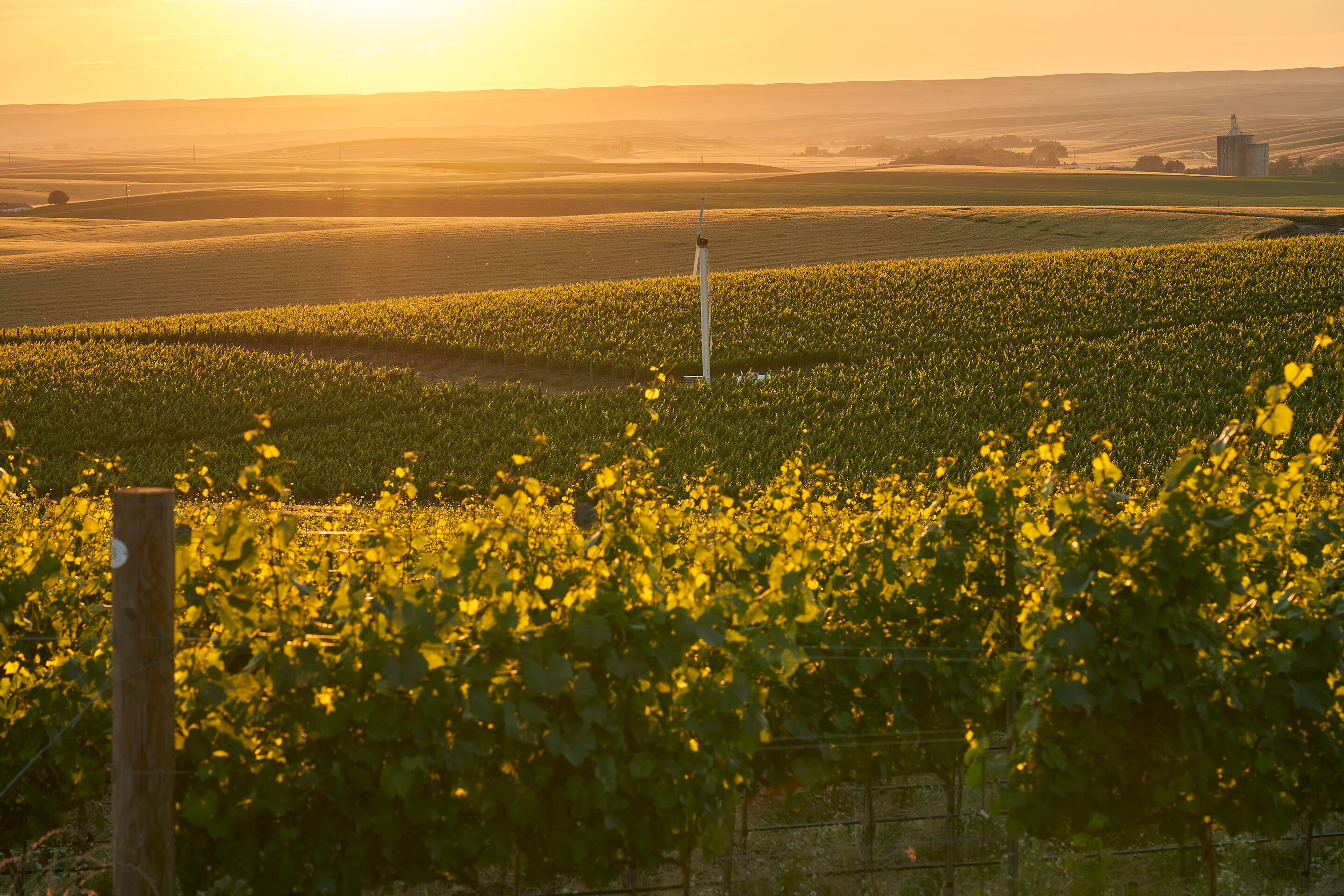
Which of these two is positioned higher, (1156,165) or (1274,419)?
(1156,165)

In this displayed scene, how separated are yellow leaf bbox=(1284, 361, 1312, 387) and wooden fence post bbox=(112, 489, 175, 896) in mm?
5174

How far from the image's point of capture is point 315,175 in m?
194

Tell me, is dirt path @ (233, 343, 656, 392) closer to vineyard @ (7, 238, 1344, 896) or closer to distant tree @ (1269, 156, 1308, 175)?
vineyard @ (7, 238, 1344, 896)

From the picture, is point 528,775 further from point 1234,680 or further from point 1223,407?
point 1223,407

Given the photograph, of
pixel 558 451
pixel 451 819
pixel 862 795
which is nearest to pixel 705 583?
pixel 451 819

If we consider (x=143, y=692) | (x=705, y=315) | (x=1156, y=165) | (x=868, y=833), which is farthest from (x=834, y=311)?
(x=1156, y=165)

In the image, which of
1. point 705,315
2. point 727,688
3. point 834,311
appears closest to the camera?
point 727,688

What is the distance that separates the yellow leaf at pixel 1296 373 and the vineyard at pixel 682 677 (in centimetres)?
4

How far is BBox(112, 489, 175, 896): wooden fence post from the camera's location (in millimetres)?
4918

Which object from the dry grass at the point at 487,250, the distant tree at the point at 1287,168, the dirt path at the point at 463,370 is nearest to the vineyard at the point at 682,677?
the dirt path at the point at 463,370

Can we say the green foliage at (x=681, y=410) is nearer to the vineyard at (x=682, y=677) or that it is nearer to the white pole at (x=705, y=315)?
the white pole at (x=705, y=315)

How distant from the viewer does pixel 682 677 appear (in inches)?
222

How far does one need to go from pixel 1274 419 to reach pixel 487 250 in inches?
2903

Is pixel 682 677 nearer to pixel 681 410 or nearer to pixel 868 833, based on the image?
pixel 868 833
